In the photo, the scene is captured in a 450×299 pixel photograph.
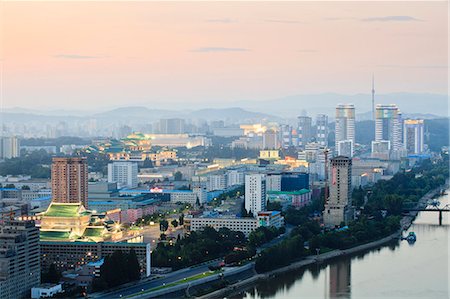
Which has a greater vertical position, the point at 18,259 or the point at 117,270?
the point at 18,259

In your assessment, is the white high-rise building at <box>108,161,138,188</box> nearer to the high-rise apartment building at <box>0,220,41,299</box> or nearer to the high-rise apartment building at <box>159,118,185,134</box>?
the high-rise apartment building at <box>0,220,41,299</box>

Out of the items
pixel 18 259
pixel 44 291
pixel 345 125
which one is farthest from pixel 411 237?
pixel 345 125

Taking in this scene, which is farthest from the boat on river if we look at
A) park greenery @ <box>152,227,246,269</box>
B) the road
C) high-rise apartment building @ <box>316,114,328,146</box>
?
high-rise apartment building @ <box>316,114,328,146</box>

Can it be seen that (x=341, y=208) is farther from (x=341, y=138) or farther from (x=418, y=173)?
(x=341, y=138)

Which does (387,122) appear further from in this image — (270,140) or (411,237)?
(411,237)

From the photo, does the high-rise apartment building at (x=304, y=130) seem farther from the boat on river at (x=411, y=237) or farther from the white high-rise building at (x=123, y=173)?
the boat on river at (x=411, y=237)
